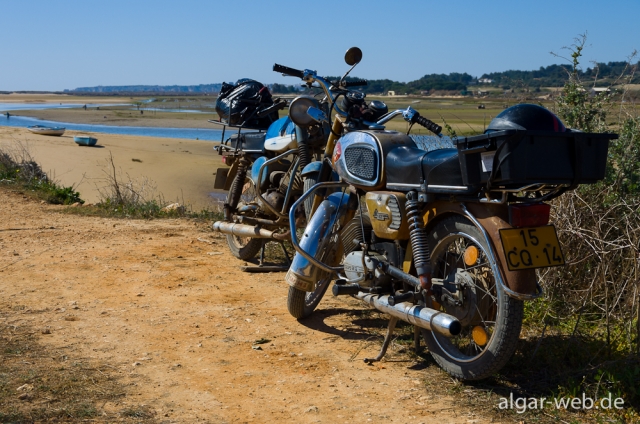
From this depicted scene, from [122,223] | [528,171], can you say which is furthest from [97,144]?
[528,171]

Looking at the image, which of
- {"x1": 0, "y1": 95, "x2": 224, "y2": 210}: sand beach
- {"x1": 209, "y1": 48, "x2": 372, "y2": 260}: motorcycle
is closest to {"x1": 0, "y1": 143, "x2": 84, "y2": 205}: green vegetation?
{"x1": 0, "y1": 95, "x2": 224, "y2": 210}: sand beach

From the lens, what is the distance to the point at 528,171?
11.7 ft

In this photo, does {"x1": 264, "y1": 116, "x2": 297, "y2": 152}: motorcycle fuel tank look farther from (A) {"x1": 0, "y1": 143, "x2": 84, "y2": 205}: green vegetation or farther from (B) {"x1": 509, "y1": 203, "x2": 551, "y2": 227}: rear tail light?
(A) {"x1": 0, "y1": 143, "x2": 84, "y2": 205}: green vegetation

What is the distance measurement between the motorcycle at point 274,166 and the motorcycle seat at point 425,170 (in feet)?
2.68

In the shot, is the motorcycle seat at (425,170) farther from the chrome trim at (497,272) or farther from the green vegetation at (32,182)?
the green vegetation at (32,182)

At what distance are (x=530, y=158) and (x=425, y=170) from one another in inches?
29.3

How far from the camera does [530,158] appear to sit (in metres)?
3.59

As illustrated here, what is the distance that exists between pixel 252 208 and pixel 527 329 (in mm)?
3076

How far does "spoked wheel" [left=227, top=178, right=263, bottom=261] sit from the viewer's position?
725 cm

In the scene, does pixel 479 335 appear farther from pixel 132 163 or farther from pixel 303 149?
pixel 132 163

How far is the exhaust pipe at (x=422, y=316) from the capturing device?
3.89 m

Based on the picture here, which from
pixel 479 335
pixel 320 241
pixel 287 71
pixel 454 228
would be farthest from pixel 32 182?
pixel 479 335

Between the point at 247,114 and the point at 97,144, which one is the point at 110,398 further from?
the point at 97,144

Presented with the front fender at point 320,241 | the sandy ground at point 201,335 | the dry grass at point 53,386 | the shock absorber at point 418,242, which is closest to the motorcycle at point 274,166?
the sandy ground at point 201,335
